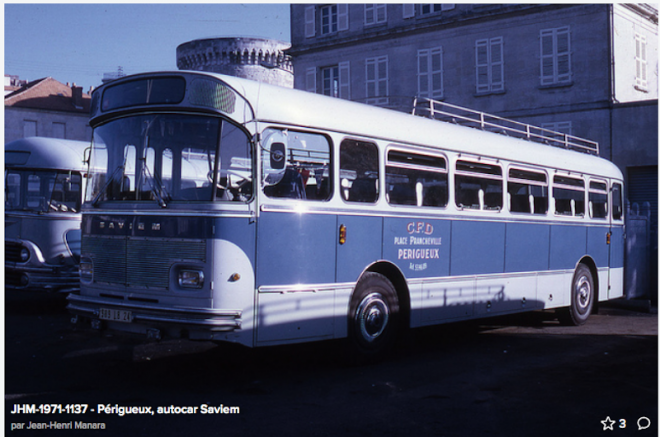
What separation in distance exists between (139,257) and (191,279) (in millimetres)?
670

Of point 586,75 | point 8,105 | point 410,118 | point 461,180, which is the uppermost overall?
point 8,105

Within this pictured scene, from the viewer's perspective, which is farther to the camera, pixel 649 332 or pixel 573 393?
pixel 649 332

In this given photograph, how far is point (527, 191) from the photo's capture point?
36.2 feet

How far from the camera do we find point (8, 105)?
2050 inches

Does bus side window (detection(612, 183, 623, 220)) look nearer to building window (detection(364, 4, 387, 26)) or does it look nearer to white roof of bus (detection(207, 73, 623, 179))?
white roof of bus (detection(207, 73, 623, 179))

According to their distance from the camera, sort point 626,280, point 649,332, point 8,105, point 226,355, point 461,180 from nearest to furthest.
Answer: point 226,355
point 461,180
point 649,332
point 626,280
point 8,105

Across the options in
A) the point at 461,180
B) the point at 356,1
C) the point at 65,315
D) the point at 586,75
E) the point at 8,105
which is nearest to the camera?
the point at 461,180

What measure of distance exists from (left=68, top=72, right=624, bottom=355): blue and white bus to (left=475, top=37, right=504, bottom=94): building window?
19040 mm

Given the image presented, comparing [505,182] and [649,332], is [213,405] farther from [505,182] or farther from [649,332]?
[649,332]

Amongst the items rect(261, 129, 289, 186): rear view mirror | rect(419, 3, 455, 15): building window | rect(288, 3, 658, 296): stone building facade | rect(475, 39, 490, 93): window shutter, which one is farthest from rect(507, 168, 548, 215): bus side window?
rect(419, 3, 455, 15): building window

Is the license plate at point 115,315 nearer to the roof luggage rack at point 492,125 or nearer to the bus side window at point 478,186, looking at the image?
the roof luggage rack at point 492,125

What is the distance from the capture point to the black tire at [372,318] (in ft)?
26.1

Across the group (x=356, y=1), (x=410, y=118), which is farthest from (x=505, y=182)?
(x=356, y=1)

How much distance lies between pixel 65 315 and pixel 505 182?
282 inches
